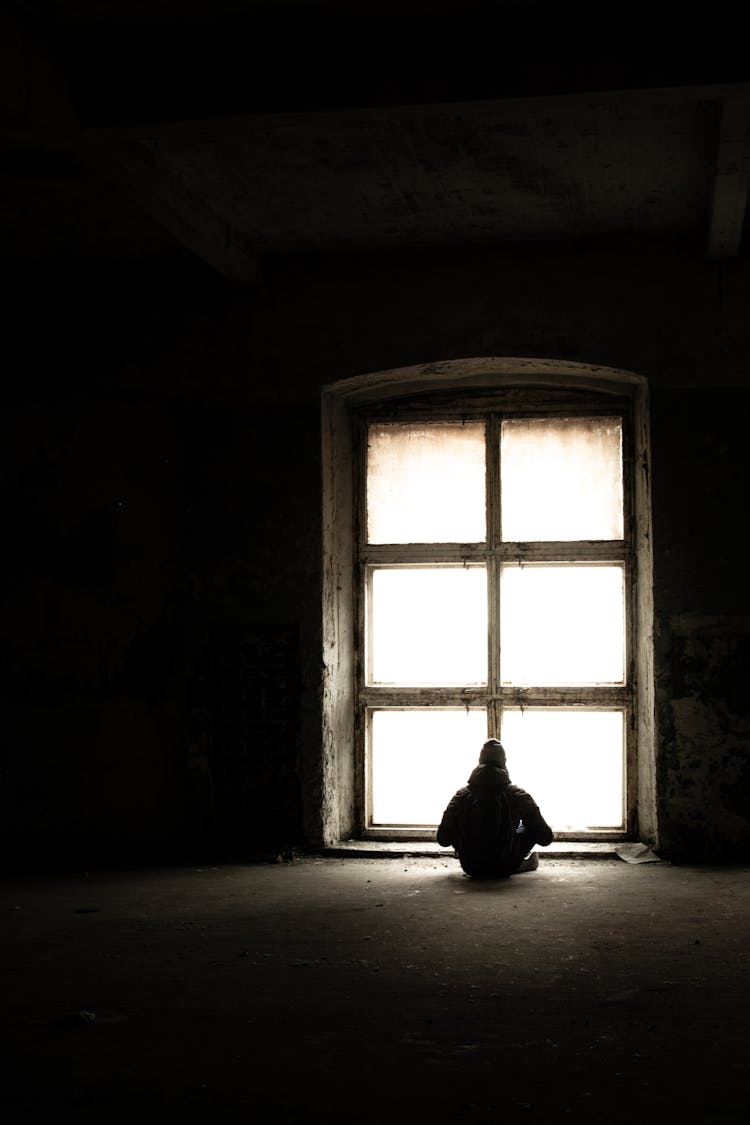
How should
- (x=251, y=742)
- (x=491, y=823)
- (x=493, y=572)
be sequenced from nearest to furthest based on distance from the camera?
(x=491, y=823) < (x=251, y=742) < (x=493, y=572)

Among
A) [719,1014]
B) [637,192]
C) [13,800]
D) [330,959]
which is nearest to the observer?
[719,1014]

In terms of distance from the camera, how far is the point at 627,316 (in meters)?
6.03

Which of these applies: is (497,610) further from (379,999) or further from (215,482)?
(379,999)

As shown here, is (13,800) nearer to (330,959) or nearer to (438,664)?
(438,664)

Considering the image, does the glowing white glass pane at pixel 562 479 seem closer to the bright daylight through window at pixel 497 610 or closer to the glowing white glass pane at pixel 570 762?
the bright daylight through window at pixel 497 610

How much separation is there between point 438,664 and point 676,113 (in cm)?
316

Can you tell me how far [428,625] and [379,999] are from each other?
3.33 metres

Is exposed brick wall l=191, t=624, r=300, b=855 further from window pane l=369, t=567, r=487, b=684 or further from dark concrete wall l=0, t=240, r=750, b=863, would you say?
window pane l=369, t=567, r=487, b=684

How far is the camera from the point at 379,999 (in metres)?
3.39

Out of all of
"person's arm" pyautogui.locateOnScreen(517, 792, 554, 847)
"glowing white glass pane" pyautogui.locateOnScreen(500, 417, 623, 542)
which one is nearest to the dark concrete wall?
"glowing white glass pane" pyautogui.locateOnScreen(500, 417, 623, 542)

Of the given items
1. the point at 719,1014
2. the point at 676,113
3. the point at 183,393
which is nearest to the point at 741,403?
the point at 676,113

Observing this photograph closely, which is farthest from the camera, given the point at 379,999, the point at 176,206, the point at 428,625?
the point at 428,625

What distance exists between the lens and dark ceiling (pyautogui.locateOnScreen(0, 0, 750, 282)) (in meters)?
4.04

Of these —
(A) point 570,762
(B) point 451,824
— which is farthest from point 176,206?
(A) point 570,762
